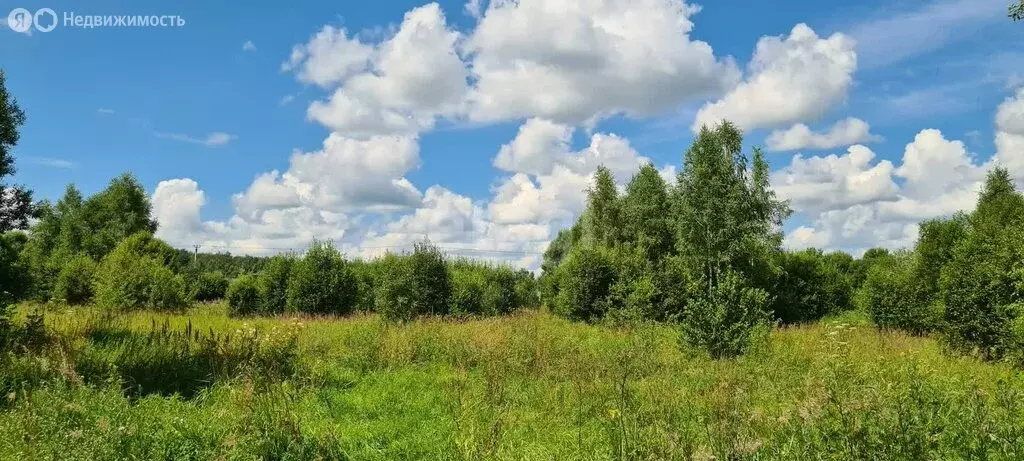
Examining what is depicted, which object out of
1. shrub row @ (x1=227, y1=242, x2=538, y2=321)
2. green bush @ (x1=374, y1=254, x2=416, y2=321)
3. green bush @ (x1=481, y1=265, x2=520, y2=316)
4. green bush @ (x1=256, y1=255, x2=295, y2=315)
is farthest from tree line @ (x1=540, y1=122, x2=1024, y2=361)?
green bush @ (x1=256, y1=255, x2=295, y2=315)

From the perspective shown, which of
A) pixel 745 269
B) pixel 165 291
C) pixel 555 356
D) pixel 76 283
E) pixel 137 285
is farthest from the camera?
pixel 76 283

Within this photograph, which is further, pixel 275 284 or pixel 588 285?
pixel 275 284

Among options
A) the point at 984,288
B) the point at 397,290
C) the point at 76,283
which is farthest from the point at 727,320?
the point at 76,283

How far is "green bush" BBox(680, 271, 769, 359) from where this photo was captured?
38.5 ft

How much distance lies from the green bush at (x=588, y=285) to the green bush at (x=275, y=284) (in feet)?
35.5

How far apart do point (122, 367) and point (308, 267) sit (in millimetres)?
14000

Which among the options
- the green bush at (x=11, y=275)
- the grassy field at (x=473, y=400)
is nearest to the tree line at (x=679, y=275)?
the green bush at (x=11, y=275)

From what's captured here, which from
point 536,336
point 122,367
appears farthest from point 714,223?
point 122,367

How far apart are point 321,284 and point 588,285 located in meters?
9.97

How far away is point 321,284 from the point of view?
74.5ft

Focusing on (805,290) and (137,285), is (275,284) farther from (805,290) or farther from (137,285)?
(805,290)

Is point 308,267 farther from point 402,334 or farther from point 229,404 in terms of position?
point 229,404

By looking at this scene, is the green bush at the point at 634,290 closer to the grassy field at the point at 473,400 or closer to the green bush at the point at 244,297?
the grassy field at the point at 473,400

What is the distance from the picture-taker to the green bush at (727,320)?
38.5 feet
